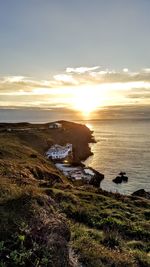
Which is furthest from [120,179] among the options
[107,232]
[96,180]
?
[107,232]

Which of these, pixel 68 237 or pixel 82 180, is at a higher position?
pixel 68 237

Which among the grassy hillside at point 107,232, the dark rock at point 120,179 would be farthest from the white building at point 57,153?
the grassy hillside at point 107,232

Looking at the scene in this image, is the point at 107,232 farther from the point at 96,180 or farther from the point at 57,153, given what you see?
the point at 57,153

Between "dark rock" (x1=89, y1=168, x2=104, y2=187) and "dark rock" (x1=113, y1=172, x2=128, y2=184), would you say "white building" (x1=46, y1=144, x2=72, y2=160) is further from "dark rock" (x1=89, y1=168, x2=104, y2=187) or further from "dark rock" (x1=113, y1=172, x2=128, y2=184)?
"dark rock" (x1=113, y1=172, x2=128, y2=184)

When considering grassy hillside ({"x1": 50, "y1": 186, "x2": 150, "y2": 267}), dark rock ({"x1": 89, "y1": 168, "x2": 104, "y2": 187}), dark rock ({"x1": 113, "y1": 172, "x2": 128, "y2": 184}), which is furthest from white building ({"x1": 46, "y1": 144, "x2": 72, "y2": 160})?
grassy hillside ({"x1": 50, "y1": 186, "x2": 150, "y2": 267})

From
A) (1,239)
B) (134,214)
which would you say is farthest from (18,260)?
(134,214)

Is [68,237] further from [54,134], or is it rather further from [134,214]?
[54,134]

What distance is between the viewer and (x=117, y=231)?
16.9 meters

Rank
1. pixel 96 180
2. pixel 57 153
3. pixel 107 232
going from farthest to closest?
pixel 57 153, pixel 96 180, pixel 107 232

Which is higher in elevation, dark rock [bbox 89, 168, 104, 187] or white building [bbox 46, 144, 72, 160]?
white building [bbox 46, 144, 72, 160]

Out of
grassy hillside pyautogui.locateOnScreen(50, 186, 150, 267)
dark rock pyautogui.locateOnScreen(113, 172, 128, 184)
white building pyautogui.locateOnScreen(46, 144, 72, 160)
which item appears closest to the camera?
grassy hillside pyautogui.locateOnScreen(50, 186, 150, 267)

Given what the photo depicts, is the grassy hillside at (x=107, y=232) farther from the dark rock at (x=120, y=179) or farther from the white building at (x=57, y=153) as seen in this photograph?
the white building at (x=57, y=153)

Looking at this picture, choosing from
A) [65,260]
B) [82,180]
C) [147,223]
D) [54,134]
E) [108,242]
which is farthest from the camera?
[54,134]

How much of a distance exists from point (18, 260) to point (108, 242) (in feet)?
18.7
